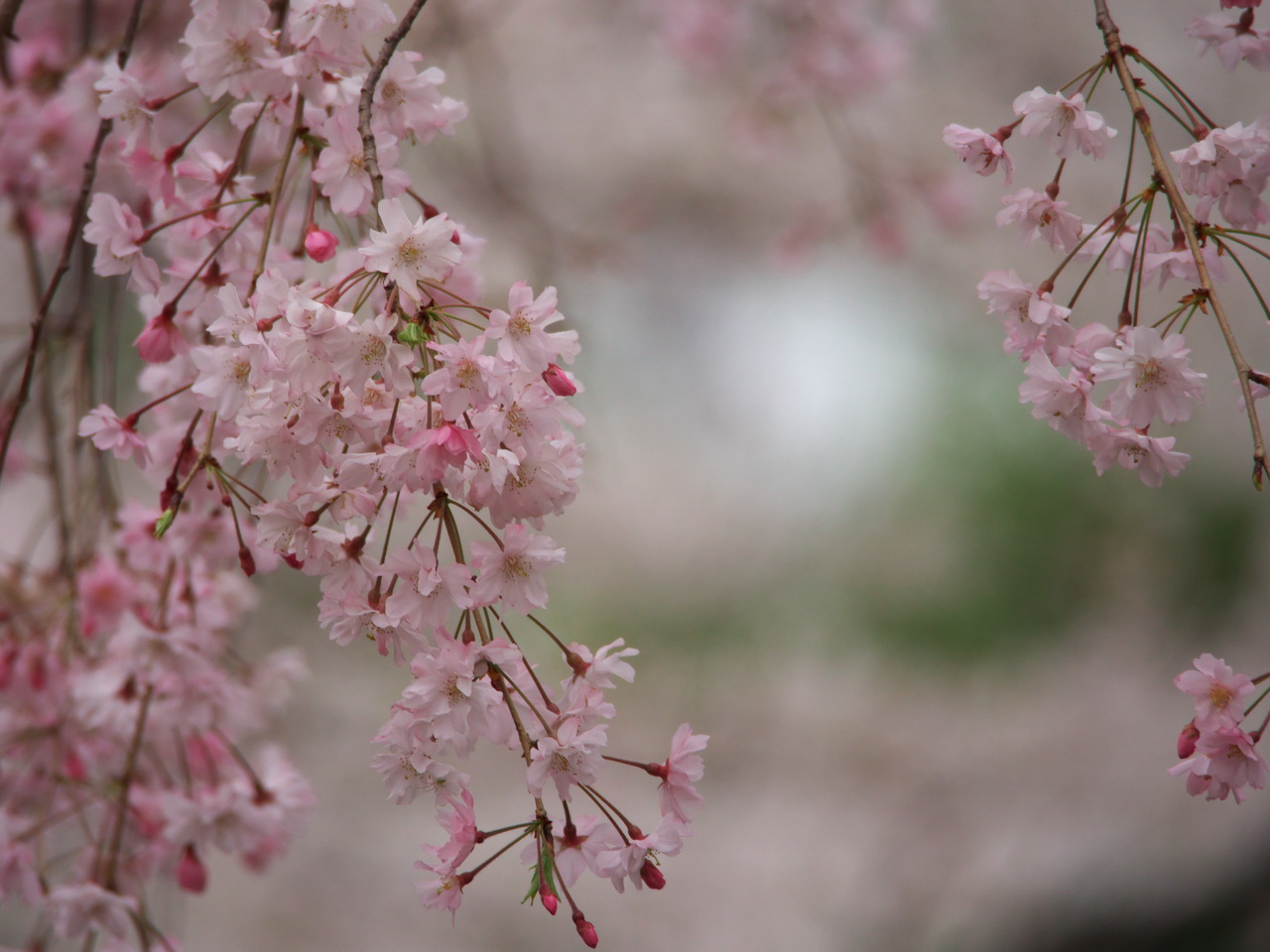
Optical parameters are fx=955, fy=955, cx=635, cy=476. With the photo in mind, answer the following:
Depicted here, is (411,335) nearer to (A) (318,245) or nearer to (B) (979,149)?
(A) (318,245)

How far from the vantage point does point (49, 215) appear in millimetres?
1201

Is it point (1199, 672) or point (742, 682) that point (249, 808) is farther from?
point (742, 682)

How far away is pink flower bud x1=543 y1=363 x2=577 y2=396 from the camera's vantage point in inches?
19.5

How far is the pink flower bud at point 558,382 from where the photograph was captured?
0.49 m

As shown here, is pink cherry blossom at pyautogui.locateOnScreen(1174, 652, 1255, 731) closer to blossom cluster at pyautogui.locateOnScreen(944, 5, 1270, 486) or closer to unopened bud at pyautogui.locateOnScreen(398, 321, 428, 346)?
blossom cluster at pyautogui.locateOnScreen(944, 5, 1270, 486)

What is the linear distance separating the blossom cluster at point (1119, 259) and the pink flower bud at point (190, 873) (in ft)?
2.62

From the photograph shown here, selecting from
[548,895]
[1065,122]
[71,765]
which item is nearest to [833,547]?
[71,765]

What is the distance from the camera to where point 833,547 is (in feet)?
9.44

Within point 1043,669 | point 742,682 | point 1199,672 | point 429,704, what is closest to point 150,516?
point 429,704

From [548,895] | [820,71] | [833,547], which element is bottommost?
[548,895]

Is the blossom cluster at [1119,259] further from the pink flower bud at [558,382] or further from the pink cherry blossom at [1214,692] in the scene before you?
the pink flower bud at [558,382]

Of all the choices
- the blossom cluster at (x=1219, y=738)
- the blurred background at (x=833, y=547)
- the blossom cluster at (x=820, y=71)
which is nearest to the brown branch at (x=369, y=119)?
the blossom cluster at (x=1219, y=738)

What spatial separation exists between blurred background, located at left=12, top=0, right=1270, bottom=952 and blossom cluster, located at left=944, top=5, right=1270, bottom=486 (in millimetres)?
1183

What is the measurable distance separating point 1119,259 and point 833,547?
7.59 ft
